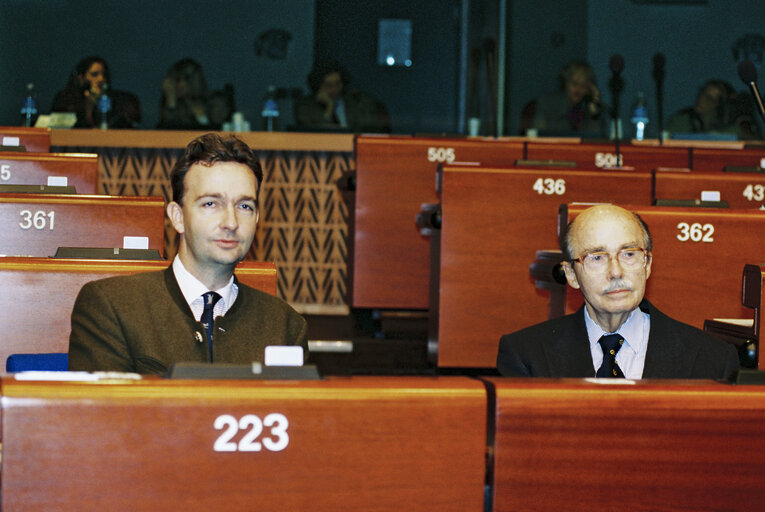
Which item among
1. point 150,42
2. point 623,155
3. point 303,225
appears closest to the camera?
point 623,155

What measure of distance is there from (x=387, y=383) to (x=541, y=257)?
2342 millimetres

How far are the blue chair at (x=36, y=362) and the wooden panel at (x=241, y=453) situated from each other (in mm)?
826

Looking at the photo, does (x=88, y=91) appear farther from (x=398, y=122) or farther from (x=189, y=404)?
(x=189, y=404)

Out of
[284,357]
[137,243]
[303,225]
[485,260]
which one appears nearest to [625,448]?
[284,357]

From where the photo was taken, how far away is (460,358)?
3758mm

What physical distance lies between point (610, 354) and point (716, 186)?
2.03m

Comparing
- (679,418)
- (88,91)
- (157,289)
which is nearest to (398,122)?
(88,91)

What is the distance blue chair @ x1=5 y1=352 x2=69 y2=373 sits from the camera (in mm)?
1776

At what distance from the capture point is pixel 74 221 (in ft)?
9.91

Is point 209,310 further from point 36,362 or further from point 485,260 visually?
point 485,260

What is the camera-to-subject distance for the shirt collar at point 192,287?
1.96 meters

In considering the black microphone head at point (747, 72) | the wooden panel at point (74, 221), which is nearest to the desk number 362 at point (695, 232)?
the black microphone head at point (747, 72)

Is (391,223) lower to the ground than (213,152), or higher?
lower

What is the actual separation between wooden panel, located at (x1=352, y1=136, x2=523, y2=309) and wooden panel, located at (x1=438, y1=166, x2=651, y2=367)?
81cm
